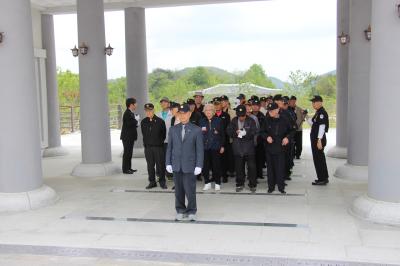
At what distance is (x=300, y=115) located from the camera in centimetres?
1206

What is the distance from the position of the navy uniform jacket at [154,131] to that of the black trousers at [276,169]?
206 centimetres

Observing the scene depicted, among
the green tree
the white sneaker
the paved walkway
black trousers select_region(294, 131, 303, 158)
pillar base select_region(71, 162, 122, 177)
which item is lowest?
the paved walkway

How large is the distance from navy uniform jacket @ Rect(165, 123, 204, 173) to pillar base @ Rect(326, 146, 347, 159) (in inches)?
292

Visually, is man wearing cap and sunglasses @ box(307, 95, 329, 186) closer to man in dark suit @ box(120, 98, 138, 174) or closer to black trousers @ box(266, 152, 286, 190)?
black trousers @ box(266, 152, 286, 190)

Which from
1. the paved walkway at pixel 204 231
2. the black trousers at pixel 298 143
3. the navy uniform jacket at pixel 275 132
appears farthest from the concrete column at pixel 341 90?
the navy uniform jacket at pixel 275 132

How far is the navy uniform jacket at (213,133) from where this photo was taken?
29.1ft

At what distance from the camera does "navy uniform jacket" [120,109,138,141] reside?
35.8 ft

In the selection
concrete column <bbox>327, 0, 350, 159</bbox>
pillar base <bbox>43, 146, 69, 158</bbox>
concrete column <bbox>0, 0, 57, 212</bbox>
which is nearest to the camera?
concrete column <bbox>0, 0, 57, 212</bbox>

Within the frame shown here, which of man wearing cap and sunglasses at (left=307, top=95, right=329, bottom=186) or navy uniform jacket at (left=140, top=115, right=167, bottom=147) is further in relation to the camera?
navy uniform jacket at (left=140, top=115, right=167, bottom=147)

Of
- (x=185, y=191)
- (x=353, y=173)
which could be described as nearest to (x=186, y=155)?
(x=185, y=191)

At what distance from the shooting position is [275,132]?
8.38 meters

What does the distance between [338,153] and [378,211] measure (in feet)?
22.2

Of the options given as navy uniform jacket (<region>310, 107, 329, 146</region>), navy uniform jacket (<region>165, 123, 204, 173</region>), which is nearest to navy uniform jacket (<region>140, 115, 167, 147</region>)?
navy uniform jacket (<region>165, 123, 204, 173</region>)

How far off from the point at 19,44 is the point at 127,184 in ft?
12.1
